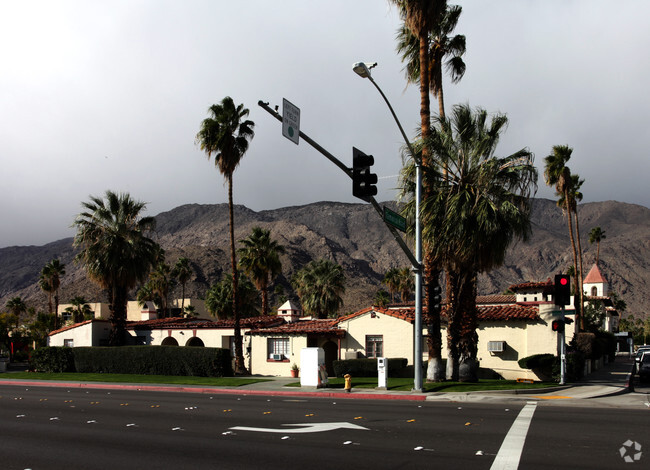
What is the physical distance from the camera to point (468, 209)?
24.6 meters

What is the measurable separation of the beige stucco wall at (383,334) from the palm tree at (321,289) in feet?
96.7

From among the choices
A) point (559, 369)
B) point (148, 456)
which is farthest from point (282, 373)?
point (148, 456)

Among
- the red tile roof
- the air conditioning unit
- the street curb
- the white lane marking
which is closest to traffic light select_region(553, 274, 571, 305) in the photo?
the air conditioning unit

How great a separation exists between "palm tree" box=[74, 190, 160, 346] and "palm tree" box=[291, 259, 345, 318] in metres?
25.5

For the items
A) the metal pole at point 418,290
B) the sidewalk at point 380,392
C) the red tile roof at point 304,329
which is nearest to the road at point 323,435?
the sidewalk at point 380,392

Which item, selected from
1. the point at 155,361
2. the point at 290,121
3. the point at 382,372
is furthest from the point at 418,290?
the point at 155,361

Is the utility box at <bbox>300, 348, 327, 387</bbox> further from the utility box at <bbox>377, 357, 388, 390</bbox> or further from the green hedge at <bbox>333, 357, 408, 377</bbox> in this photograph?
the green hedge at <bbox>333, 357, 408, 377</bbox>

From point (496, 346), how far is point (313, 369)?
10.4m

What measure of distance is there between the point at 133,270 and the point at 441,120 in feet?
82.3

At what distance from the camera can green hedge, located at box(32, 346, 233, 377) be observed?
3519 cm

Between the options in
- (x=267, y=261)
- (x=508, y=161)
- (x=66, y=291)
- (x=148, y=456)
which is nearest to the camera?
(x=148, y=456)

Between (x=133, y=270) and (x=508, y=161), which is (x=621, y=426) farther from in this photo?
(x=133, y=270)

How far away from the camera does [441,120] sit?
26.8 m

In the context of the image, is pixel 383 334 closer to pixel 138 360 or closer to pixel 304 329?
pixel 304 329
